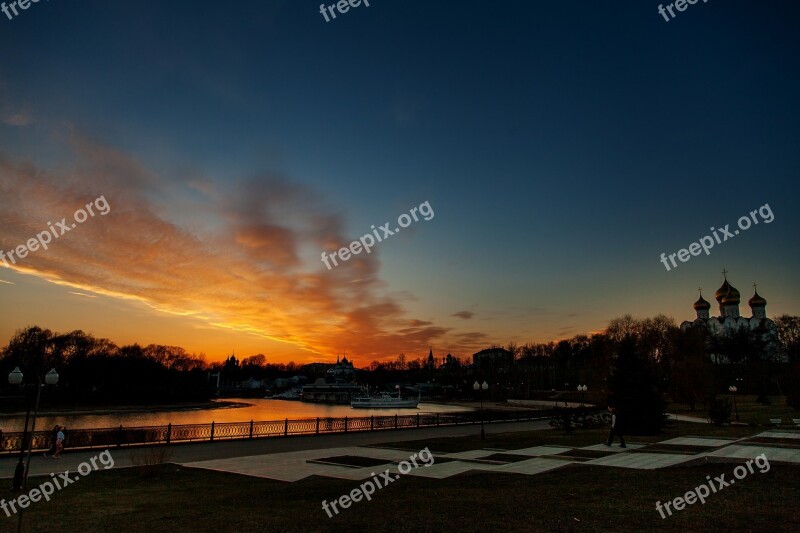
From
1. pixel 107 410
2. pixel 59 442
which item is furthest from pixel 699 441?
pixel 107 410

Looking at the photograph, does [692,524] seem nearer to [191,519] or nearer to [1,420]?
[191,519]

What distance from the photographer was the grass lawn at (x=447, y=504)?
317 inches

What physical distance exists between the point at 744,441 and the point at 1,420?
7299 cm

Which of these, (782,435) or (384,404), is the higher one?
(782,435)

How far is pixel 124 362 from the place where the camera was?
326ft

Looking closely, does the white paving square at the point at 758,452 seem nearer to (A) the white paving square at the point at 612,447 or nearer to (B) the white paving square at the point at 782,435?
(A) the white paving square at the point at 612,447

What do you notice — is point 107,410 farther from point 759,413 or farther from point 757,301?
point 757,301

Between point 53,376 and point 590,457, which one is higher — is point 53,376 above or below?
above

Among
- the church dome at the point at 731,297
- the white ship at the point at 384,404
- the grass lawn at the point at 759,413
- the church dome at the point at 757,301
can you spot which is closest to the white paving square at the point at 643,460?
the grass lawn at the point at 759,413

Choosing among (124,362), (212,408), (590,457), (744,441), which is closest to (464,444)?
A: (590,457)

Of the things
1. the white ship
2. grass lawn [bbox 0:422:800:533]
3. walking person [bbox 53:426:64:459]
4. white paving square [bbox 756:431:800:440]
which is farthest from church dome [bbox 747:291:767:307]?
walking person [bbox 53:426:64:459]

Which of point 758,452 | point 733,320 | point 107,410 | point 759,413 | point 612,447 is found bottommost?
point 107,410

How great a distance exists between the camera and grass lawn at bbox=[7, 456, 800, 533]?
26.4 feet

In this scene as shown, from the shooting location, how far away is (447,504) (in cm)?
973
